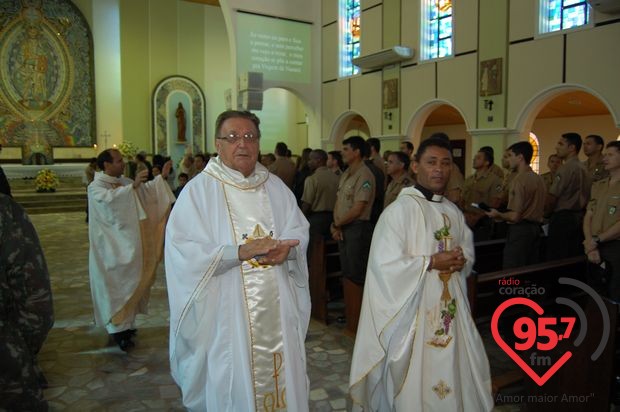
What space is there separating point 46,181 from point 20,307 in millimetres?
15871

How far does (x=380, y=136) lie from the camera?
12.5 meters

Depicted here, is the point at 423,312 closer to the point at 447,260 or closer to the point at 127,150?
the point at 447,260

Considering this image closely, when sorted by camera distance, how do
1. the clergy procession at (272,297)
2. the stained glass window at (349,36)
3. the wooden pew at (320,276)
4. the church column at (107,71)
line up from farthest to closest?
the church column at (107,71) → the stained glass window at (349,36) → the wooden pew at (320,276) → the clergy procession at (272,297)

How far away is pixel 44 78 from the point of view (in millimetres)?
17469

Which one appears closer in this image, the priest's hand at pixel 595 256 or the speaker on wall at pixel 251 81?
the priest's hand at pixel 595 256

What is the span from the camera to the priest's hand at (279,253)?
243 centimetres

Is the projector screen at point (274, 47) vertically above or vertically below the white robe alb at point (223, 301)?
above

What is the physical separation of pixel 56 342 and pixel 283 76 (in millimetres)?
10467

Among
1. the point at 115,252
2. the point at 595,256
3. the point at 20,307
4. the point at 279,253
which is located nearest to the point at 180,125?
the point at 115,252

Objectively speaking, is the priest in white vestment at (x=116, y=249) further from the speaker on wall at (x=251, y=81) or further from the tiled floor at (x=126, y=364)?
the speaker on wall at (x=251, y=81)

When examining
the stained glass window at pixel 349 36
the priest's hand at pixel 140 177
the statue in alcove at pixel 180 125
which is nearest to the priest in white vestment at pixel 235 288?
the priest's hand at pixel 140 177

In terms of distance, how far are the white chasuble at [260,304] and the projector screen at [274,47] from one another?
1075cm

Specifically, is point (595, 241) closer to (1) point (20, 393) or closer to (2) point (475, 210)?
(2) point (475, 210)

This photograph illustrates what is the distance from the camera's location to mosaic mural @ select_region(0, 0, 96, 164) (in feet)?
55.6
